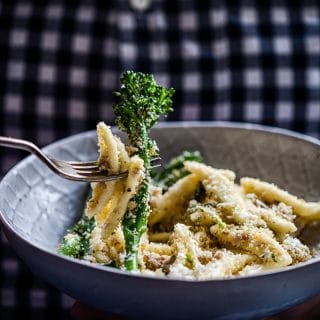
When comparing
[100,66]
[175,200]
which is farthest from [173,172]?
[100,66]

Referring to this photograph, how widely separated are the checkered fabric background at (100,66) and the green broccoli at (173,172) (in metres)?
0.59

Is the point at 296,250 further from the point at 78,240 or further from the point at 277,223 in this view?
the point at 78,240

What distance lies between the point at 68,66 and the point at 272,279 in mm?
1202

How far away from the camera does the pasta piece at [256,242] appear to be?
101 cm

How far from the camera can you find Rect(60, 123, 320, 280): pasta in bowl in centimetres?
100

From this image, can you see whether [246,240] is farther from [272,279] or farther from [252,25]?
[252,25]

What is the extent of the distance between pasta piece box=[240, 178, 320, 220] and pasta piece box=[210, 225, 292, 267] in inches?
5.4

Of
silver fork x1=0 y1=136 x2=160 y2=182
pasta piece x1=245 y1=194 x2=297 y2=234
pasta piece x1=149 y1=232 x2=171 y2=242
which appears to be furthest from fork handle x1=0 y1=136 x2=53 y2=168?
pasta piece x1=245 y1=194 x2=297 y2=234

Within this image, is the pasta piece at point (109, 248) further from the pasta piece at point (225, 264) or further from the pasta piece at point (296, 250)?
the pasta piece at point (296, 250)

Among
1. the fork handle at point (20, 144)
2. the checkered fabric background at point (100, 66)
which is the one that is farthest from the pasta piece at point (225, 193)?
the checkered fabric background at point (100, 66)

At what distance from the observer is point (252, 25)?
1.98 metres

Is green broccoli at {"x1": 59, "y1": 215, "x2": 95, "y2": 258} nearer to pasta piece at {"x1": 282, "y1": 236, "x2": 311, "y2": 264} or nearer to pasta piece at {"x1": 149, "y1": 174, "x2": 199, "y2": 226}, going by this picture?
pasta piece at {"x1": 149, "y1": 174, "x2": 199, "y2": 226}

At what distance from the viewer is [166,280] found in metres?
0.84

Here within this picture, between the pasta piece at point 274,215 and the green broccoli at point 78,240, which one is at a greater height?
the pasta piece at point 274,215
